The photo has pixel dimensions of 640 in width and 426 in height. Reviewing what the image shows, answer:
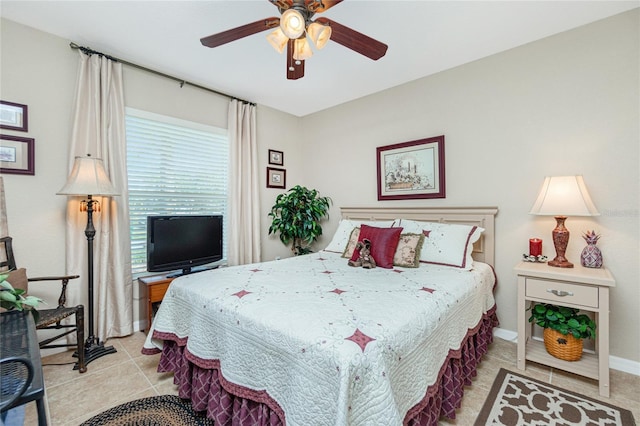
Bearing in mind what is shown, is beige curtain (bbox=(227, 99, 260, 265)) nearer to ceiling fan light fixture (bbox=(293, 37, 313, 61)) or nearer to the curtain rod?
the curtain rod

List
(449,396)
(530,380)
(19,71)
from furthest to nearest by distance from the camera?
(19,71)
(530,380)
(449,396)

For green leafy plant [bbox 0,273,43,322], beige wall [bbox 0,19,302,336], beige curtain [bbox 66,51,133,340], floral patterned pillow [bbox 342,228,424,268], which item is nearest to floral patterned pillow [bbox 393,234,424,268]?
floral patterned pillow [bbox 342,228,424,268]

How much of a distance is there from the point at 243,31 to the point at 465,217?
2.46m

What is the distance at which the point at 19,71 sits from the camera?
7.41 feet

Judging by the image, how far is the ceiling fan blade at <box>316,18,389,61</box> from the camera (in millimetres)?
1651

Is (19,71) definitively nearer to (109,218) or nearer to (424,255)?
(109,218)

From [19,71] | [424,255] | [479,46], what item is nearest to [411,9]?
[479,46]

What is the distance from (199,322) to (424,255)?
187 centimetres

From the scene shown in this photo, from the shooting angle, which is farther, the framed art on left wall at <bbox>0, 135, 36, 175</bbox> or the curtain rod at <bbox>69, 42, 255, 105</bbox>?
the curtain rod at <bbox>69, 42, 255, 105</bbox>

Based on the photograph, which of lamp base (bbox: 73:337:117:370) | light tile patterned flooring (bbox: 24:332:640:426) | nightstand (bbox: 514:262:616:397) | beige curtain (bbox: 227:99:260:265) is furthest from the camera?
beige curtain (bbox: 227:99:260:265)

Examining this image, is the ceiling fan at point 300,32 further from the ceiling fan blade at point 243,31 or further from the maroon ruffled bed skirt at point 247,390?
the maroon ruffled bed skirt at point 247,390

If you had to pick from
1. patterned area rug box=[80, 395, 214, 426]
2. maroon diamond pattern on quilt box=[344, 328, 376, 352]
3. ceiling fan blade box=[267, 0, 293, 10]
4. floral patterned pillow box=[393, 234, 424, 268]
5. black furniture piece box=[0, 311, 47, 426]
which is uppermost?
ceiling fan blade box=[267, 0, 293, 10]

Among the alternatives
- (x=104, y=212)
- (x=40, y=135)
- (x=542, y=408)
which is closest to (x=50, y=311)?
(x=104, y=212)

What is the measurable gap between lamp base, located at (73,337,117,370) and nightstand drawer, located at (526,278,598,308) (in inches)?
132
